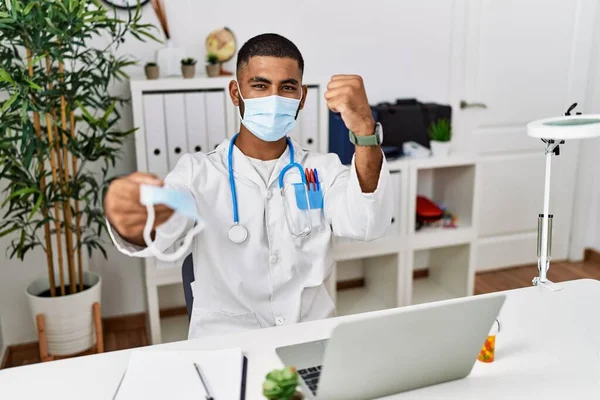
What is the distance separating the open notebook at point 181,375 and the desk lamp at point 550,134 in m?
0.74

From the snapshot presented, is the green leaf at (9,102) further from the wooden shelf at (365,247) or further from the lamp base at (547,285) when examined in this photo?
the lamp base at (547,285)

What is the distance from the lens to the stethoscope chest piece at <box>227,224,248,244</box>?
5.38ft

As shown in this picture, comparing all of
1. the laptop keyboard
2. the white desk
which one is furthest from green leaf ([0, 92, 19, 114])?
the laptop keyboard

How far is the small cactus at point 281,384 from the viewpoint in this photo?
0.89m

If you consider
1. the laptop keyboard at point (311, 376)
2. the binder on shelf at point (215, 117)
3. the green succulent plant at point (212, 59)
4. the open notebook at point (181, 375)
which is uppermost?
the green succulent plant at point (212, 59)

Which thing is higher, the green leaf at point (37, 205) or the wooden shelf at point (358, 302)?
the green leaf at point (37, 205)

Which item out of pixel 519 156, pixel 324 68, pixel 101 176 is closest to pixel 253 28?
pixel 324 68

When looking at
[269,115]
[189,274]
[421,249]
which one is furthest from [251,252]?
[421,249]

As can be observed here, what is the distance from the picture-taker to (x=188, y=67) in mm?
2514

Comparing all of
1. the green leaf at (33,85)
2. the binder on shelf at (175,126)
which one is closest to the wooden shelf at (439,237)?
the binder on shelf at (175,126)

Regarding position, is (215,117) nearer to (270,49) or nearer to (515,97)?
(270,49)

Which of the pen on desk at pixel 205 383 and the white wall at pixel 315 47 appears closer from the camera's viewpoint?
the pen on desk at pixel 205 383

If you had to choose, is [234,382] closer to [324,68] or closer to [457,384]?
[457,384]

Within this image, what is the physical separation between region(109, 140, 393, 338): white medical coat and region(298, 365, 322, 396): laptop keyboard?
508mm
